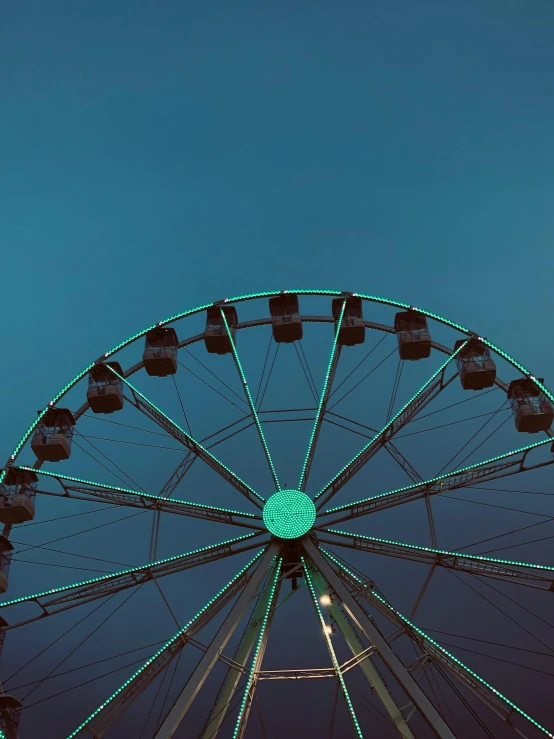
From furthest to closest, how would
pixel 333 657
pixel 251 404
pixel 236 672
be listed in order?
pixel 251 404, pixel 236 672, pixel 333 657

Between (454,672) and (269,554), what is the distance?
4789 millimetres

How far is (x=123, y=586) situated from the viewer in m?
17.4

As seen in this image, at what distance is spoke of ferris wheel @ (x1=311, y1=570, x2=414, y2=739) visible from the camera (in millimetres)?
15656

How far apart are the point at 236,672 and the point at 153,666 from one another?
7.12 ft

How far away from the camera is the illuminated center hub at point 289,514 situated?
1761 centimetres

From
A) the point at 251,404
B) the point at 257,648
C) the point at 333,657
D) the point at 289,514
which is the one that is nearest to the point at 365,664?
the point at 333,657

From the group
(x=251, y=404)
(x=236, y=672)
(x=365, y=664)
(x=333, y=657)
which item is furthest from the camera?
(x=251, y=404)

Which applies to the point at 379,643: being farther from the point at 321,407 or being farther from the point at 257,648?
the point at 321,407

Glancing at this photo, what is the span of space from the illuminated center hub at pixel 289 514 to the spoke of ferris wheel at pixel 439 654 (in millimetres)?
861

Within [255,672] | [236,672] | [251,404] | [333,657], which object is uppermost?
[251,404]

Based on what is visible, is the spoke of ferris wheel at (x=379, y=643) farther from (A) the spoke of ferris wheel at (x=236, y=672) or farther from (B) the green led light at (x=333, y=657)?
(A) the spoke of ferris wheel at (x=236, y=672)

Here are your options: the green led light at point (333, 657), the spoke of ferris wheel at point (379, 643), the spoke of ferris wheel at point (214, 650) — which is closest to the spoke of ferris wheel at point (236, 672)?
the spoke of ferris wheel at point (214, 650)

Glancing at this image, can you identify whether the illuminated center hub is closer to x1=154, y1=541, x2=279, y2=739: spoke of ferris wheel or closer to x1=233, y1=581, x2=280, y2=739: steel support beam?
x1=154, y1=541, x2=279, y2=739: spoke of ferris wheel

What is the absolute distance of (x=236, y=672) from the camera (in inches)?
677
